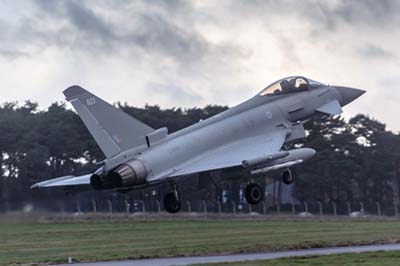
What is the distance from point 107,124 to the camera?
29516mm

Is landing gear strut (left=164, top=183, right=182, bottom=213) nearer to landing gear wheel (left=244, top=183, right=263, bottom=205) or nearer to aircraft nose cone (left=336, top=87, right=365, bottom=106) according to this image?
landing gear wheel (left=244, top=183, right=263, bottom=205)

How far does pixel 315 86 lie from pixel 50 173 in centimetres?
4484

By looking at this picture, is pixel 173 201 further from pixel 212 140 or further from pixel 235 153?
pixel 235 153

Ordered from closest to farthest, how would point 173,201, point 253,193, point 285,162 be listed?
point 285,162
point 173,201
point 253,193

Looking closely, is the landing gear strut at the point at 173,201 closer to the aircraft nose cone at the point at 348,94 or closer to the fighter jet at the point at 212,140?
the fighter jet at the point at 212,140

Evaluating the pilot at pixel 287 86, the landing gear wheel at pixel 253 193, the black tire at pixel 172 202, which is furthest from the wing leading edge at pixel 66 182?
the pilot at pixel 287 86

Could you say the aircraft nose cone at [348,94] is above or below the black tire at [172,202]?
above

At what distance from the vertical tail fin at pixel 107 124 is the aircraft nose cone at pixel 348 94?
10637 mm

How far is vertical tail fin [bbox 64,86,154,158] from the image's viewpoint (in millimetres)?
29469

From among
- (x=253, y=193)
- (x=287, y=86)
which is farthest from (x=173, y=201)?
(x=287, y=86)

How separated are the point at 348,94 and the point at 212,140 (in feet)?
25.7

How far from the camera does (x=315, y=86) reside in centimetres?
3506

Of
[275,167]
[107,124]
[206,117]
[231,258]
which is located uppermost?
[206,117]

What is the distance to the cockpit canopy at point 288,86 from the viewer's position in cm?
3412
